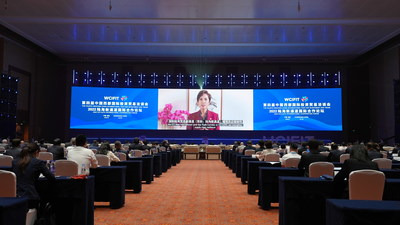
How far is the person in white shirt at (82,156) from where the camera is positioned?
5.79 m

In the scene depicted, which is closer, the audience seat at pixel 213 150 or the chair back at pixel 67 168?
the chair back at pixel 67 168

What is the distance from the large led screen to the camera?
2355cm

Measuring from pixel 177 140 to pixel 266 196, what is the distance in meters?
18.5

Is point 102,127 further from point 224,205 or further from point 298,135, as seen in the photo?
point 224,205

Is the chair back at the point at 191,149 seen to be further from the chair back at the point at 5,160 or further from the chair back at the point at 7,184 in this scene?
the chair back at the point at 7,184

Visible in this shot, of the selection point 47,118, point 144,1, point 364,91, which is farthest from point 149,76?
point 364,91

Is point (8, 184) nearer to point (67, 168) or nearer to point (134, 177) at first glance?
point (67, 168)

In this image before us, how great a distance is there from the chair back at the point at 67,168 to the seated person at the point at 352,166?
319 cm

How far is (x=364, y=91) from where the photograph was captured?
2448 centimetres

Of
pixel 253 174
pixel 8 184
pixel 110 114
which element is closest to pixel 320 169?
pixel 253 174

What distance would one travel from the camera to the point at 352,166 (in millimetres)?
4031

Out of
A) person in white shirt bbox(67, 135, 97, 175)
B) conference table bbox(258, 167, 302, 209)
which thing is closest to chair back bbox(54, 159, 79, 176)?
person in white shirt bbox(67, 135, 97, 175)

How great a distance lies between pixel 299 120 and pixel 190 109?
6285mm

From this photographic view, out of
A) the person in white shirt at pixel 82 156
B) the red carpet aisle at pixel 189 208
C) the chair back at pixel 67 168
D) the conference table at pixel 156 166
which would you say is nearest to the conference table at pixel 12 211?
the red carpet aisle at pixel 189 208
